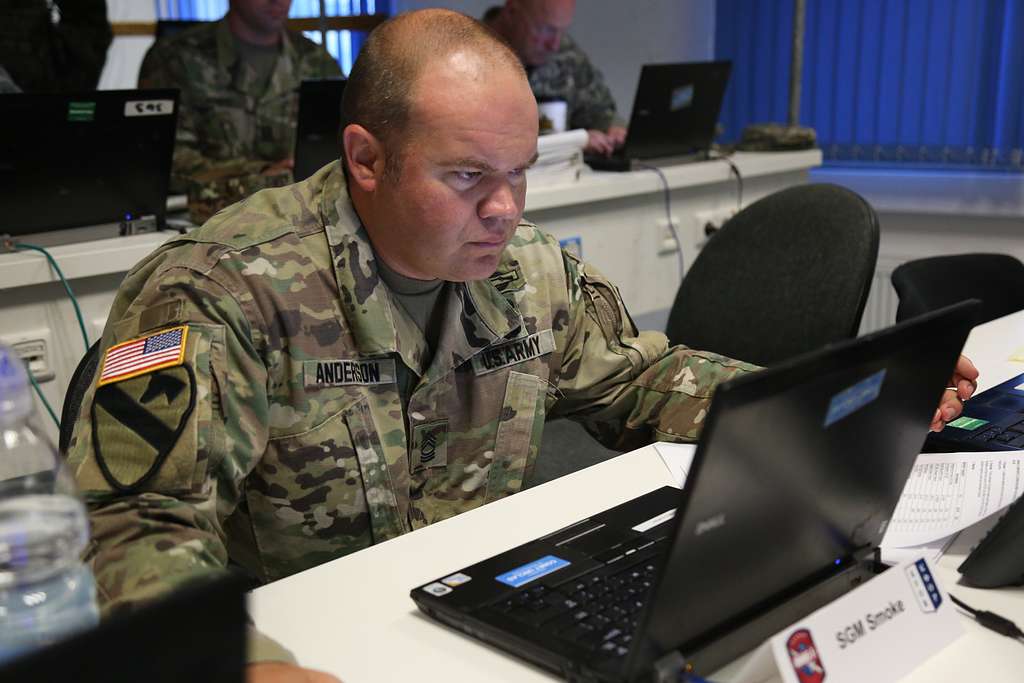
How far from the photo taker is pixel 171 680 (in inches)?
16.6

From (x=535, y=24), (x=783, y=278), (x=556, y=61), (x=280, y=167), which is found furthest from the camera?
(x=556, y=61)

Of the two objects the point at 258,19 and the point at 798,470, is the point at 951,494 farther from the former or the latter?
the point at 258,19

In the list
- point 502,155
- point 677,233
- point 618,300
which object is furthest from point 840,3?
point 502,155

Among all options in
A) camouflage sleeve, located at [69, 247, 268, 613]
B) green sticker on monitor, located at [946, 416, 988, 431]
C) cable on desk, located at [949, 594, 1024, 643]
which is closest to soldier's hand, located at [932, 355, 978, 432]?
green sticker on monitor, located at [946, 416, 988, 431]

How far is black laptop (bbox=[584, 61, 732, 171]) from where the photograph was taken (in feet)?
10.3

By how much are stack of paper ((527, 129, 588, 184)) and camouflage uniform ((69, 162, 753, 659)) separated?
54.4 inches

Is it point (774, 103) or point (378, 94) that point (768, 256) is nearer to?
point (378, 94)

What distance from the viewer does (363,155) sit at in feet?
4.17

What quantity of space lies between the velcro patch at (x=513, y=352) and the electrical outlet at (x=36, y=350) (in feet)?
3.91

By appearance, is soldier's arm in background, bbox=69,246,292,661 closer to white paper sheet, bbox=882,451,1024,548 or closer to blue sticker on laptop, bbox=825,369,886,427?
blue sticker on laptop, bbox=825,369,886,427

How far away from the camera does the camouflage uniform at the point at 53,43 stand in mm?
3885

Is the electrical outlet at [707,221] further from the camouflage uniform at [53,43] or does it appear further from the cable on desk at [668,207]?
the camouflage uniform at [53,43]

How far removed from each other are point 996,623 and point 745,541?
12.5 inches

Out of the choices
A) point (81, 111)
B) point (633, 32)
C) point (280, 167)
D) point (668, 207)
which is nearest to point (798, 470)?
point (81, 111)
